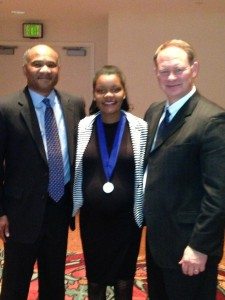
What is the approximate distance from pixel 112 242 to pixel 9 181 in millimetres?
649

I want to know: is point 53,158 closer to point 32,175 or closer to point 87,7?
point 32,175

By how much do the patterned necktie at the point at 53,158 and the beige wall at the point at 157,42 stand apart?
411 cm

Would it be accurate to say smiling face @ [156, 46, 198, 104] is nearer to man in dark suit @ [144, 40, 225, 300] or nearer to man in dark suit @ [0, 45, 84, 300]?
man in dark suit @ [144, 40, 225, 300]

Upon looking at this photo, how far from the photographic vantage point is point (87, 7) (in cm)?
550

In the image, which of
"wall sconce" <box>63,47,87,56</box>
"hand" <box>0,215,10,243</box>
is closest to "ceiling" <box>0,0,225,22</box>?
"wall sconce" <box>63,47,87,56</box>

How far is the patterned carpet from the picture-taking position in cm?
291

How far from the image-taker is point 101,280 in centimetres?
224

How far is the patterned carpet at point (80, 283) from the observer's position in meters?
2.91

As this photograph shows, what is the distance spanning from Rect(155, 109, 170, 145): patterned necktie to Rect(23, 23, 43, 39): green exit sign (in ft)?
17.0

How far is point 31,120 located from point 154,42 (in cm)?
433

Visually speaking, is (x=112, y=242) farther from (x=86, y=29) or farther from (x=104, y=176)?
(x=86, y=29)

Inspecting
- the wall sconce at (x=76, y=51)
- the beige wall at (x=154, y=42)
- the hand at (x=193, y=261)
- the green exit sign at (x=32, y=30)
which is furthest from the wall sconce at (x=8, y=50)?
the hand at (x=193, y=261)

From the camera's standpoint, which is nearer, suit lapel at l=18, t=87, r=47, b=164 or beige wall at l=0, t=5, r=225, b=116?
suit lapel at l=18, t=87, r=47, b=164

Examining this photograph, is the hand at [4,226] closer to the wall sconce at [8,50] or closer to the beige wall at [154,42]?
the beige wall at [154,42]
